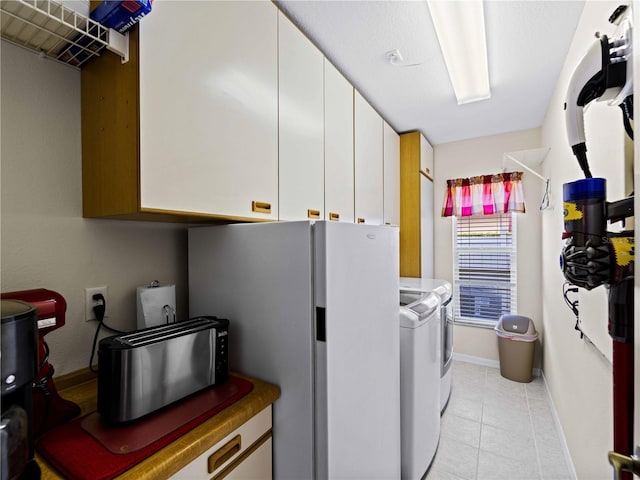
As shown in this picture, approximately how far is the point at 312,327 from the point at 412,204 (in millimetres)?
2315

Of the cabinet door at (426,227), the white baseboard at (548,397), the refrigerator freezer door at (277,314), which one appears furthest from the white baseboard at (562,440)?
the refrigerator freezer door at (277,314)

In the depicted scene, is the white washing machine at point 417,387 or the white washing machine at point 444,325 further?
the white washing machine at point 444,325

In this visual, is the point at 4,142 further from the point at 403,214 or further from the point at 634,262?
the point at 403,214

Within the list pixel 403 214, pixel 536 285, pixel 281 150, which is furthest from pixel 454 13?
pixel 536 285

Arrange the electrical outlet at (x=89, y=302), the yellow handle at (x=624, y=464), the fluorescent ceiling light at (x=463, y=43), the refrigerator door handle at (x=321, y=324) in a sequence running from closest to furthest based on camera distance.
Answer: the yellow handle at (x=624, y=464) → the refrigerator door handle at (x=321, y=324) → the electrical outlet at (x=89, y=302) → the fluorescent ceiling light at (x=463, y=43)

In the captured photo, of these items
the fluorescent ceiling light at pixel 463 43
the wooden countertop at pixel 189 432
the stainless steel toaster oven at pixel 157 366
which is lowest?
the wooden countertop at pixel 189 432

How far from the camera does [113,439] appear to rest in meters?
0.80

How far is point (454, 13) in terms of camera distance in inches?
58.0

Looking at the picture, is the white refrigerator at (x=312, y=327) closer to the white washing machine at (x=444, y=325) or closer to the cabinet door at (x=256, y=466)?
the cabinet door at (x=256, y=466)

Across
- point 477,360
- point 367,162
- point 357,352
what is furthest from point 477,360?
point 357,352

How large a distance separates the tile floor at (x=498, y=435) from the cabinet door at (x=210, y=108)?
1.89 metres

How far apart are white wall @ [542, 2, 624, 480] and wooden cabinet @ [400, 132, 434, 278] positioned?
105 cm

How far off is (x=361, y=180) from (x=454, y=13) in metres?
1.08

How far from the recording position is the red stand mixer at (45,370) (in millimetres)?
828
